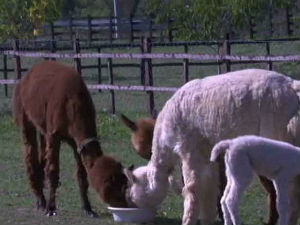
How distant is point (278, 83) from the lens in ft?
27.0

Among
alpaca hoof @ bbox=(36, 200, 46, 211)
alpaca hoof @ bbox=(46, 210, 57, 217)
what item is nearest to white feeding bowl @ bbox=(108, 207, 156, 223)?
alpaca hoof @ bbox=(46, 210, 57, 217)

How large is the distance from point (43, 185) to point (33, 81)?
44.5 inches

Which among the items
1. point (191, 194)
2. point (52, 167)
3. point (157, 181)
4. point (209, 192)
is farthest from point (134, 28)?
point (191, 194)

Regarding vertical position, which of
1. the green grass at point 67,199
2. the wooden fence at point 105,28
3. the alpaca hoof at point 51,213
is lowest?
the wooden fence at point 105,28

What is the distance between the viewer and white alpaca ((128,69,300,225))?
8164mm

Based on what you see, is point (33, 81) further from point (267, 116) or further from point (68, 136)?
point (267, 116)

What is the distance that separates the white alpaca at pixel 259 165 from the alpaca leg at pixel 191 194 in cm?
127

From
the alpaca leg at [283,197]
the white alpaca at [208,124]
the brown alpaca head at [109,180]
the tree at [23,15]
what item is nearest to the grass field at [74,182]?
the brown alpaca head at [109,180]

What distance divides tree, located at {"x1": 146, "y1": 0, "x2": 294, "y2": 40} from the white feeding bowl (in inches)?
588

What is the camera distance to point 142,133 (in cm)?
973

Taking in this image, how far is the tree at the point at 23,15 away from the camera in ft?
96.3

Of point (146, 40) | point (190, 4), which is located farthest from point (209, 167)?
point (190, 4)

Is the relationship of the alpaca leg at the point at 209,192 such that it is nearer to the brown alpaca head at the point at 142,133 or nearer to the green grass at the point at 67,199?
the green grass at the point at 67,199

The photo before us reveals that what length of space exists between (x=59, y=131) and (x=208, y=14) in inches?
577
